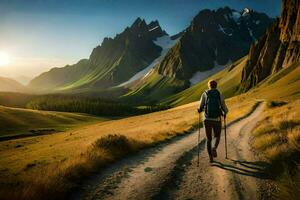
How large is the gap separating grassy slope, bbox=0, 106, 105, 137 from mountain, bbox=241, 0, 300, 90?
9829cm

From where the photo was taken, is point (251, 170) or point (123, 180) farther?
point (251, 170)

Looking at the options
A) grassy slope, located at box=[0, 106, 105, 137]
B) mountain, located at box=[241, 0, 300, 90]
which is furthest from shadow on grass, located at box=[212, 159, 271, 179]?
mountain, located at box=[241, 0, 300, 90]

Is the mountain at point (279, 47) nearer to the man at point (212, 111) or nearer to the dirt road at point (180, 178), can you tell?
the man at point (212, 111)

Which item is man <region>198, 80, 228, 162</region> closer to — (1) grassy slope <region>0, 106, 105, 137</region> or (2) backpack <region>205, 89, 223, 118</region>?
(2) backpack <region>205, 89, 223, 118</region>

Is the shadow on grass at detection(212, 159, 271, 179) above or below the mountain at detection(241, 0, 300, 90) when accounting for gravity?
below

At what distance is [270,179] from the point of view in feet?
41.1

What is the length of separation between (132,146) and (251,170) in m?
7.72

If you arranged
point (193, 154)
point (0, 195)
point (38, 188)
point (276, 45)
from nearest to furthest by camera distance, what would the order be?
point (0, 195)
point (38, 188)
point (193, 154)
point (276, 45)

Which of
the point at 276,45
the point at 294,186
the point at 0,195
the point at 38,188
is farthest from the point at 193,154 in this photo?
the point at 276,45

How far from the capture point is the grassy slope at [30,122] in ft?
369

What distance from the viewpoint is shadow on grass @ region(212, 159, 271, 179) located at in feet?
43.5

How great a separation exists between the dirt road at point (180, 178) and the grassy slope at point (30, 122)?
99515mm

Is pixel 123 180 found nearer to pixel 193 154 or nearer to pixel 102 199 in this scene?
pixel 102 199

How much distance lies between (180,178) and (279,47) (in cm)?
17784
